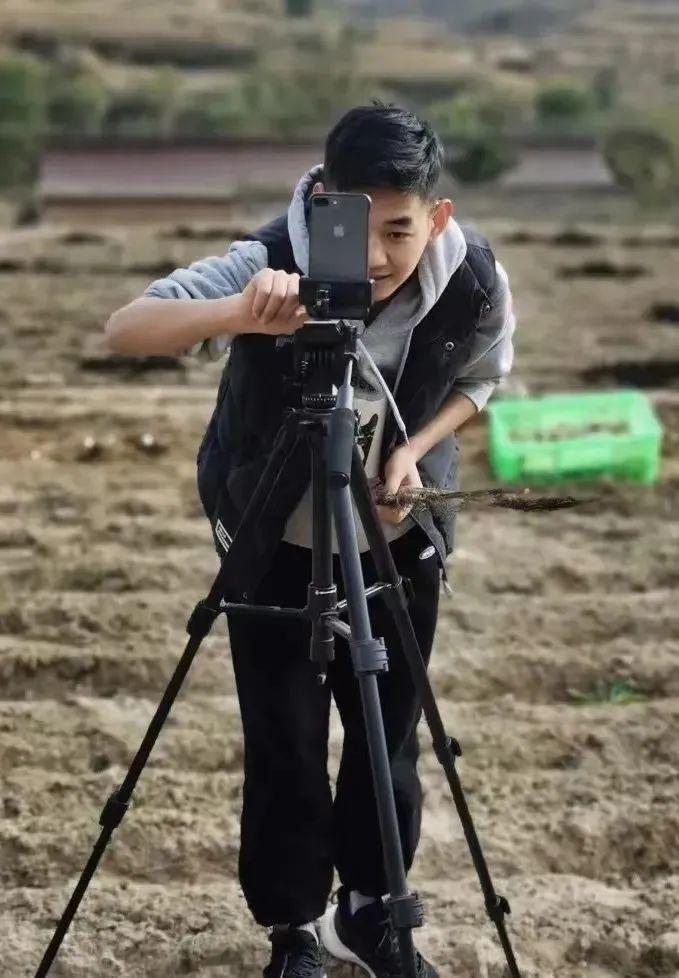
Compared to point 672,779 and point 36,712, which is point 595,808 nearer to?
point 672,779

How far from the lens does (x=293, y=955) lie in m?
2.04

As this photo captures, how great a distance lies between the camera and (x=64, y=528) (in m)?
4.54

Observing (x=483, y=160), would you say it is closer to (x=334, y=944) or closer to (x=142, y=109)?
(x=142, y=109)

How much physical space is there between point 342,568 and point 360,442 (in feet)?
0.93

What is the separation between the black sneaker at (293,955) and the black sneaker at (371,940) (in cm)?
10

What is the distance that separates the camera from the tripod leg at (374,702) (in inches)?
61.8

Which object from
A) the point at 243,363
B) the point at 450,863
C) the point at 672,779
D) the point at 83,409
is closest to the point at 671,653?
the point at 672,779

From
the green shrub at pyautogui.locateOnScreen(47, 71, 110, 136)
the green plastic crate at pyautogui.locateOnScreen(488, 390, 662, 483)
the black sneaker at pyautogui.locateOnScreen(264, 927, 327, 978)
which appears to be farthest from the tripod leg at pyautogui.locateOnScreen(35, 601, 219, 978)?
the green shrub at pyautogui.locateOnScreen(47, 71, 110, 136)

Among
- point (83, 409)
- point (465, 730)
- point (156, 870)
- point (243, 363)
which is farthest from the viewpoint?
point (83, 409)

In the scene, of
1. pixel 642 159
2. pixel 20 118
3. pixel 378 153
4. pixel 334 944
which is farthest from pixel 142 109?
pixel 378 153

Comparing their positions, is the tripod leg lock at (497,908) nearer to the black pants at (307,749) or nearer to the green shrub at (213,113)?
the black pants at (307,749)

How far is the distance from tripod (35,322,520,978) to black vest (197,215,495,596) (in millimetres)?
63

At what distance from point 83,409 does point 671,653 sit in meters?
3.51

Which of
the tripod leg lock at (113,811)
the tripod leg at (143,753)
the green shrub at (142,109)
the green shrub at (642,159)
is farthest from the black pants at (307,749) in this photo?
the green shrub at (142,109)
